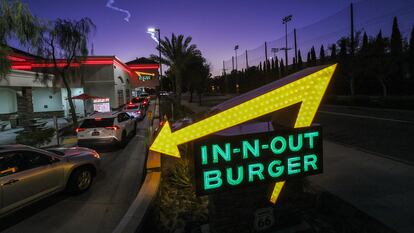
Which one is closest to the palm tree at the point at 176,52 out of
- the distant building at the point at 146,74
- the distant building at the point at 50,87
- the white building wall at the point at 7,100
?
the distant building at the point at 50,87

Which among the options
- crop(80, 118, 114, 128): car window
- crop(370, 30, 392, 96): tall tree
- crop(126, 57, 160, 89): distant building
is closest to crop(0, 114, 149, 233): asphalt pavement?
crop(80, 118, 114, 128): car window

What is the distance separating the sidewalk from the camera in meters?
4.90

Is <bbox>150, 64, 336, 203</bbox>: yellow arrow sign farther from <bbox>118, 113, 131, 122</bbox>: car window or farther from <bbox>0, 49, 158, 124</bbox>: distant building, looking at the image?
<bbox>0, 49, 158, 124</bbox>: distant building

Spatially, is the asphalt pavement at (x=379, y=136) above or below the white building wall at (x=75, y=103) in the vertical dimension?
below

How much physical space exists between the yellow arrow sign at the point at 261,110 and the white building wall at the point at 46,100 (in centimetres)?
2838

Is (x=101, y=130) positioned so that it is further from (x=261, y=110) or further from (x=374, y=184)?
(x=374, y=184)

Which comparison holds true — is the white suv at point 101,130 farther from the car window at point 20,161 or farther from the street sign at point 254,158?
the street sign at point 254,158

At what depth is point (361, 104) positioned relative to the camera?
26703 millimetres

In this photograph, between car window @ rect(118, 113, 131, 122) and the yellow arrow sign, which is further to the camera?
car window @ rect(118, 113, 131, 122)

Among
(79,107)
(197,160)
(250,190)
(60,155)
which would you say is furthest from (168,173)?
(79,107)

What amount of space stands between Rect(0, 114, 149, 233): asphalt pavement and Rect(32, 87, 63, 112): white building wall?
24.1 m

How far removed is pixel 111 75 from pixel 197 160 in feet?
104

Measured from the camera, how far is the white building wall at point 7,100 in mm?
25078

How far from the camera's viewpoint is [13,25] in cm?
1014
